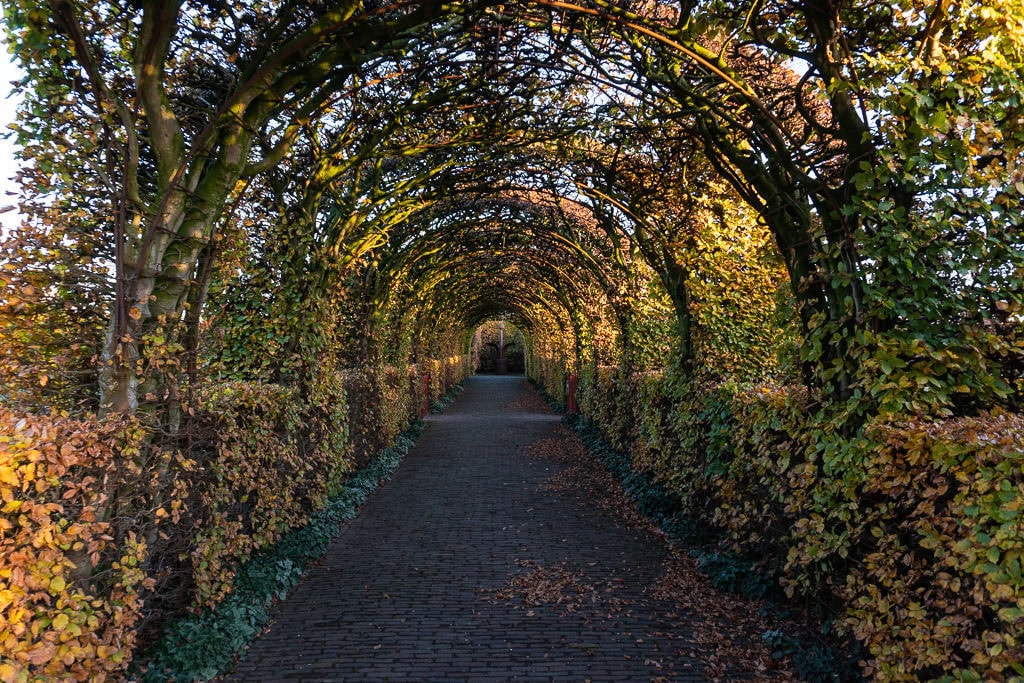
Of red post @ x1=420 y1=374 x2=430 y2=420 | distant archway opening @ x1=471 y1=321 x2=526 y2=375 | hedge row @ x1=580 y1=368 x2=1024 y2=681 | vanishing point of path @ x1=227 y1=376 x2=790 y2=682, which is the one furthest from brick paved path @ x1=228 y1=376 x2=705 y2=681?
distant archway opening @ x1=471 y1=321 x2=526 y2=375

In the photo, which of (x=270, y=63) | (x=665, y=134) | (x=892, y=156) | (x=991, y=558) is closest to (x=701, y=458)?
(x=665, y=134)

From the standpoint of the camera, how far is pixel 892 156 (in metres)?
3.74

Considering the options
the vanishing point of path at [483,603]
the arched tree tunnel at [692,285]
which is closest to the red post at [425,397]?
the vanishing point of path at [483,603]

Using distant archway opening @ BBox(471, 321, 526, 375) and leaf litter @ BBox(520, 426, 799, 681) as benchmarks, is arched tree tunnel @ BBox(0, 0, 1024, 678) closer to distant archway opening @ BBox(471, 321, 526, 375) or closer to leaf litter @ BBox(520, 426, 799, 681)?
leaf litter @ BBox(520, 426, 799, 681)

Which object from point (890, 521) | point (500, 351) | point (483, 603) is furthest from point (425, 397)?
point (500, 351)

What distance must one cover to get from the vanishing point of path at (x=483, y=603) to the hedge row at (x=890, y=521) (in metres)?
1.03

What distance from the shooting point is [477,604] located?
5.46 m

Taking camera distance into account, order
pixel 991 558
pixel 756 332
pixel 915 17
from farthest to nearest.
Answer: pixel 756 332
pixel 915 17
pixel 991 558

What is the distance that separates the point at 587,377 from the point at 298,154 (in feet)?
36.0

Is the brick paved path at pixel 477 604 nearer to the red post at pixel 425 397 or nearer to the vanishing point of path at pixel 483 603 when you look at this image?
the vanishing point of path at pixel 483 603

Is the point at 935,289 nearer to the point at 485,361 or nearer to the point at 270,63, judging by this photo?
the point at 270,63

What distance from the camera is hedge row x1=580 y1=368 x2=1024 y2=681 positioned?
257 centimetres

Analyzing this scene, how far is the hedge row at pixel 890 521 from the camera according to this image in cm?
257

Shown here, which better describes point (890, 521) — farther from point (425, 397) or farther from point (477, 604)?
point (425, 397)
